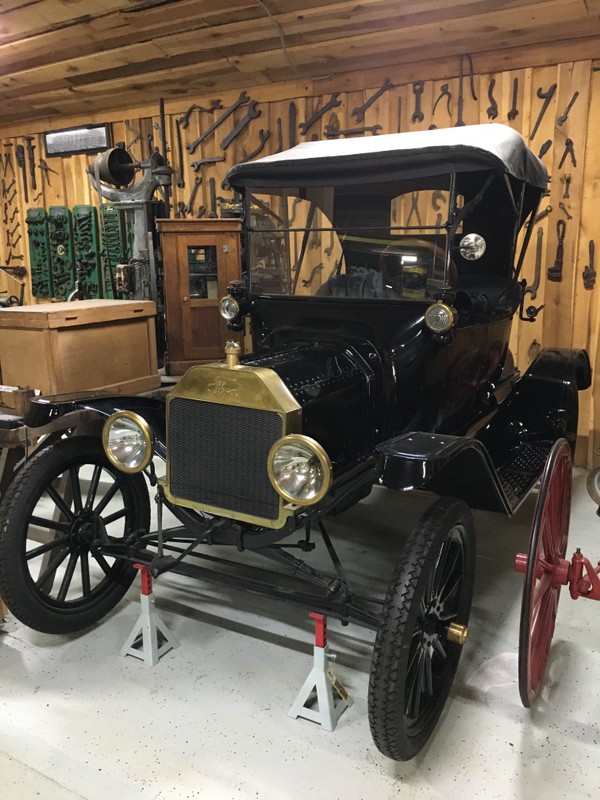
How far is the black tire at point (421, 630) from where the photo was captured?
177 centimetres

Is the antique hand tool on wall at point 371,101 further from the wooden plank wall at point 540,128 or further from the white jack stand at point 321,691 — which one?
the white jack stand at point 321,691

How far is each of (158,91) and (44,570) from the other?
4.52 m

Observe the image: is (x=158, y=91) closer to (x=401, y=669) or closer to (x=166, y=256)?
(x=166, y=256)

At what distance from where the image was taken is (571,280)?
443 cm

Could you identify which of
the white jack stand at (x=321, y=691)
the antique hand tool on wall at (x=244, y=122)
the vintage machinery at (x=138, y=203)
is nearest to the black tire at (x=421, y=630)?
the white jack stand at (x=321, y=691)

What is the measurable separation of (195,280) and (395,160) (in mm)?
2608

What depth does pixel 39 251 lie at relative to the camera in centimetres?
693

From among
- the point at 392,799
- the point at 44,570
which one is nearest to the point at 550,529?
the point at 392,799

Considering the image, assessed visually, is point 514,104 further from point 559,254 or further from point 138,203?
point 138,203

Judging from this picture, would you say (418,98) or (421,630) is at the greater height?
(418,98)

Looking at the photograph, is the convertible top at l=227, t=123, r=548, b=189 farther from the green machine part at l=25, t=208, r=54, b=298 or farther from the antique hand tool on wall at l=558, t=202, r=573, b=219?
the green machine part at l=25, t=208, r=54, b=298

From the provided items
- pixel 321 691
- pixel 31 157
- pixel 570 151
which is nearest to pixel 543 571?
pixel 321 691

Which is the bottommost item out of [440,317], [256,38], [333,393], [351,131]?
[333,393]

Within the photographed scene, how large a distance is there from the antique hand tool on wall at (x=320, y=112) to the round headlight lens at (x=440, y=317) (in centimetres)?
313
